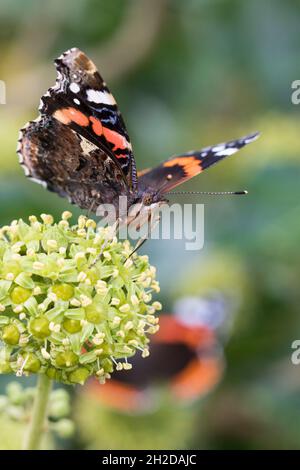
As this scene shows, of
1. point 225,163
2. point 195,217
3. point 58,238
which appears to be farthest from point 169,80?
point 58,238

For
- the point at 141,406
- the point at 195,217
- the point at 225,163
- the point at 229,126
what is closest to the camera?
the point at 141,406

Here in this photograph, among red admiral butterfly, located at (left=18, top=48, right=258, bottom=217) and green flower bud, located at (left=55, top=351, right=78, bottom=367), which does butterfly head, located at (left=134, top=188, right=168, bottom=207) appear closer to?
red admiral butterfly, located at (left=18, top=48, right=258, bottom=217)

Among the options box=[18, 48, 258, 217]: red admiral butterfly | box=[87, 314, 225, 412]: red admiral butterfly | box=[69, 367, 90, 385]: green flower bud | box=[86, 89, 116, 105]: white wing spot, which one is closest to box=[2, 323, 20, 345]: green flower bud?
box=[69, 367, 90, 385]: green flower bud

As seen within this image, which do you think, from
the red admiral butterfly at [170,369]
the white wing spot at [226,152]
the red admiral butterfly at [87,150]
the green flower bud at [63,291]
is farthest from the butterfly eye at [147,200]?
the red admiral butterfly at [170,369]

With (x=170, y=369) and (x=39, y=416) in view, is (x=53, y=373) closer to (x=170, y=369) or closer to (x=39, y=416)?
(x=39, y=416)

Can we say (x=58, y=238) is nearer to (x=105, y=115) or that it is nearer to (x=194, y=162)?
(x=105, y=115)

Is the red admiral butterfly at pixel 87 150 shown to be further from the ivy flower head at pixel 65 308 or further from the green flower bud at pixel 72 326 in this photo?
the green flower bud at pixel 72 326
